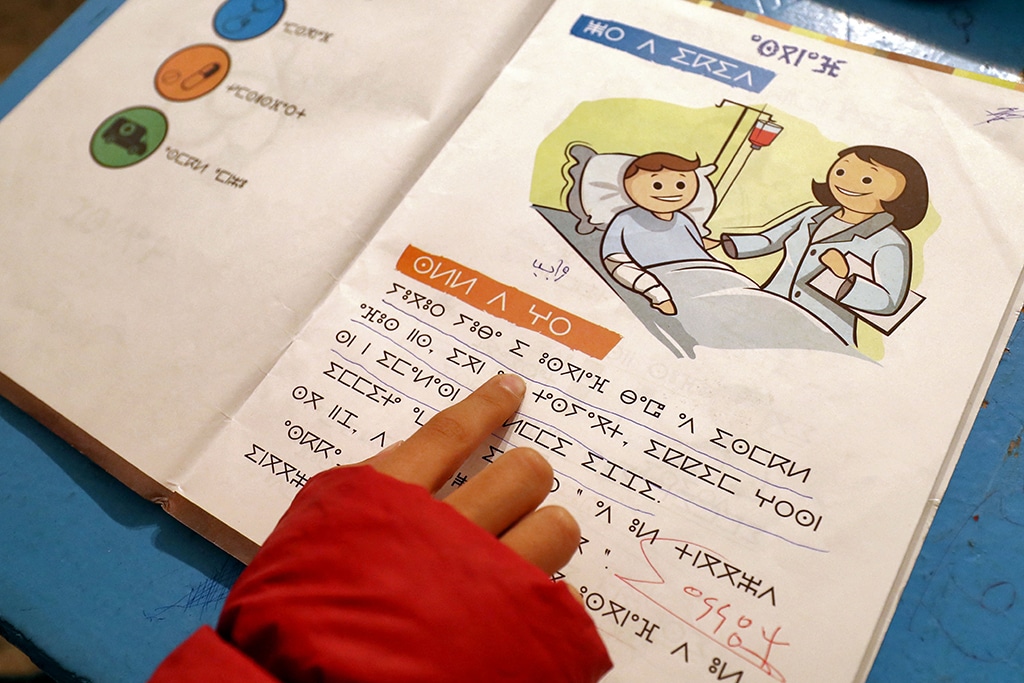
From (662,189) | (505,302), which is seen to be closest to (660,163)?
(662,189)

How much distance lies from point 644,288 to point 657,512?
0.12 meters

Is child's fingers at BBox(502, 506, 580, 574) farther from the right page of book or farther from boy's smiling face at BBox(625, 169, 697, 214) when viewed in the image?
boy's smiling face at BBox(625, 169, 697, 214)

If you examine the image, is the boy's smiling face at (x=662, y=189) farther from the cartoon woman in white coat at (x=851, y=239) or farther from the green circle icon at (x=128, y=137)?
the green circle icon at (x=128, y=137)

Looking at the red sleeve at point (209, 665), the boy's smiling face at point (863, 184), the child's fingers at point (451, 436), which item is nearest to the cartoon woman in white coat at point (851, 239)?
the boy's smiling face at point (863, 184)

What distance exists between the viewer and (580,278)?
1.23 ft

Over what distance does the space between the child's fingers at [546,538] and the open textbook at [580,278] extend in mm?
16

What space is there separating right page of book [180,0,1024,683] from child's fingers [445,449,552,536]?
0.02 meters

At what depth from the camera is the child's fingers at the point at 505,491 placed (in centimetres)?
31

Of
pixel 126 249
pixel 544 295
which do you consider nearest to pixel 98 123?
pixel 126 249

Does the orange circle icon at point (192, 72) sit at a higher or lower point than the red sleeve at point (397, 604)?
higher

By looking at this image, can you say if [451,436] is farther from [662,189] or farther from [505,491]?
[662,189]

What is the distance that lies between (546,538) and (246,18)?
17.4 inches

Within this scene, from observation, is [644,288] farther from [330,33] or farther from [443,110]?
[330,33]

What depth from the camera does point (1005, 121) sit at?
0.37m
